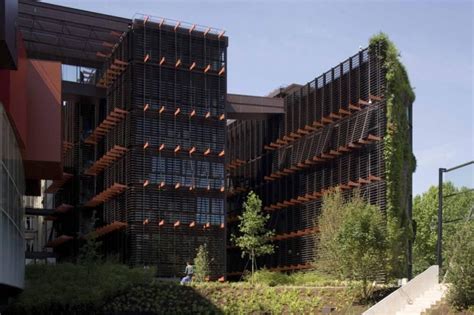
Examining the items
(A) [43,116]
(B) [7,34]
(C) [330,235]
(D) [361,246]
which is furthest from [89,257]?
(B) [7,34]

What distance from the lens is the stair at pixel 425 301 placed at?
28.1 metres

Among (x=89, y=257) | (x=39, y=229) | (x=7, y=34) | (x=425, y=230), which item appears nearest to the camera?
(x=7, y=34)

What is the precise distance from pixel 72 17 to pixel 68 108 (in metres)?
10.4

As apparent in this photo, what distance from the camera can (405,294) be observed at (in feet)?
95.6

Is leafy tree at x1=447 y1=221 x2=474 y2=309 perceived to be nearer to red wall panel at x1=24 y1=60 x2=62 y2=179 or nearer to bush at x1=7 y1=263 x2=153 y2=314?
bush at x1=7 y1=263 x2=153 y2=314

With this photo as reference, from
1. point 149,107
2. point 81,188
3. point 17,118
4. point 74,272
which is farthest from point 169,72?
point 17,118

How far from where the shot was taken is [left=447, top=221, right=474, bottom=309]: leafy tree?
25.8 m

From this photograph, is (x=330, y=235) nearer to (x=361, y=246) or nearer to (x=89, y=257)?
(x=361, y=246)

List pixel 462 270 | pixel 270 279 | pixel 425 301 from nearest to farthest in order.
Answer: pixel 462 270 → pixel 425 301 → pixel 270 279

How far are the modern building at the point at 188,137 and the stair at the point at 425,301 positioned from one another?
17.2 meters

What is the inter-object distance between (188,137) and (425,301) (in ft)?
96.3

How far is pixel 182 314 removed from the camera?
34625 millimetres

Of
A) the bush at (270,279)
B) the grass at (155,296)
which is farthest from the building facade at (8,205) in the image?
the bush at (270,279)

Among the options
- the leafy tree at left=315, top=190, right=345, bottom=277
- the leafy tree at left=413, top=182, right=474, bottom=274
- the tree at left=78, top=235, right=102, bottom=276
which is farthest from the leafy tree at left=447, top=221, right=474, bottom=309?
the leafy tree at left=413, top=182, right=474, bottom=274
